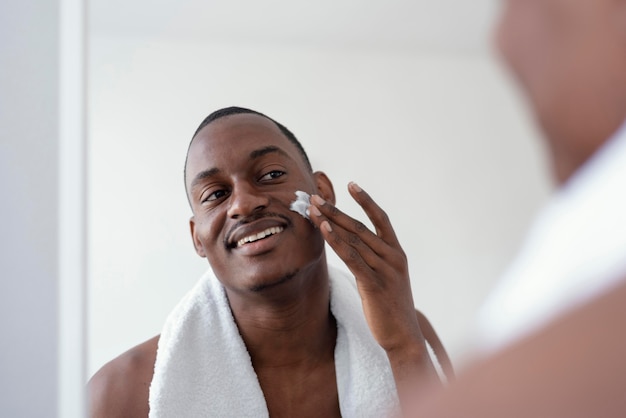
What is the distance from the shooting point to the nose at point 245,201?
71cm

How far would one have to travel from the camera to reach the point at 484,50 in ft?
2.90

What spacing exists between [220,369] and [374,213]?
29 cm

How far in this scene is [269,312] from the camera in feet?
2.67

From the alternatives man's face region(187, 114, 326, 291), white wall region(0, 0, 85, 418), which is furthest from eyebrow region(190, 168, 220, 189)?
white wall region(0, 0, 85, 418)

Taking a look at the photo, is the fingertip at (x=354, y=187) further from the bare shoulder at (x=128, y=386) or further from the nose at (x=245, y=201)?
the bare shoulder at (x=128, y=386)

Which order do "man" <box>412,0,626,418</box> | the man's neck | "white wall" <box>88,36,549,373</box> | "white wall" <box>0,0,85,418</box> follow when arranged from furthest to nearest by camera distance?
the man's neck → "white wall" <box>88,36,549,373</box> → "white wall" <box>0,0,85,418</box> → "man" <box>412,0,626,418</box>

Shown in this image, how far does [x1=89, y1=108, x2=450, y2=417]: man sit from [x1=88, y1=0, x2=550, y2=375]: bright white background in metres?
0.04

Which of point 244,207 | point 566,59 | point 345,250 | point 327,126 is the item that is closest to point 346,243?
point 345,250

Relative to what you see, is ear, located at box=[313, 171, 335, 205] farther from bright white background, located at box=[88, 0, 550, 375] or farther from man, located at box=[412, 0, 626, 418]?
man, located at box=[412, 0, 626, 418]

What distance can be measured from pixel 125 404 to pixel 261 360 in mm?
179

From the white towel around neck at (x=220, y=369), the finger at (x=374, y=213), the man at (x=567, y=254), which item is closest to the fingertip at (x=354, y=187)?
the finger at (x=374, y=213)

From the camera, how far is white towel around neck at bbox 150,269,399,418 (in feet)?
2.51

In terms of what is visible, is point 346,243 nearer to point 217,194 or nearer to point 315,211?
point 315,211

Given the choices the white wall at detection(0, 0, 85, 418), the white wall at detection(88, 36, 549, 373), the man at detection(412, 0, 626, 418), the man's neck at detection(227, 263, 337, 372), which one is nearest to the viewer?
the man at detection(412, 0, 626, 418)
